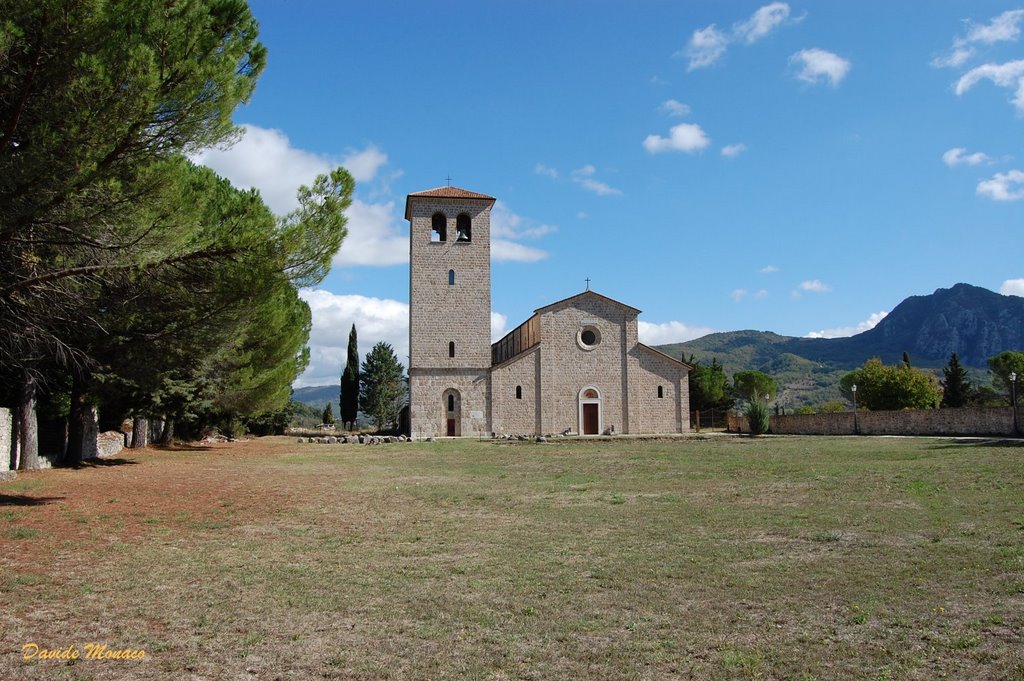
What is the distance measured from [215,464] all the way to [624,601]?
58.6 ft

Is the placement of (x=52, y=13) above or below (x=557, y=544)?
above

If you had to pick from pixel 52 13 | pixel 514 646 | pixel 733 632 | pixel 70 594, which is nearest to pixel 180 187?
pixel 52 13

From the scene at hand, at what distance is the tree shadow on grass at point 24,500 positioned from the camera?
1124 cm

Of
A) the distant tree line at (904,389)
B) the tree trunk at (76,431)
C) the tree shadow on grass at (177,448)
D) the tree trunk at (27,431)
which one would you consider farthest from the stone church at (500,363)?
the tree trunk at (27,431)

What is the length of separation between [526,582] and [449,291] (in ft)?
113

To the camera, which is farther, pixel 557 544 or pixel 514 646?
pixel 557 544

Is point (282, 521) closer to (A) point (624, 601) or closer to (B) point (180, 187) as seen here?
(B) point (180, 187)

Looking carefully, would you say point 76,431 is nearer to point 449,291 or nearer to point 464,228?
point 449,291

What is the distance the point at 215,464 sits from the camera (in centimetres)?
2069

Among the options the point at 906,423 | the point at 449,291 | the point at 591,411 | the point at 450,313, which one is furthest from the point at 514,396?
the point at 906,423

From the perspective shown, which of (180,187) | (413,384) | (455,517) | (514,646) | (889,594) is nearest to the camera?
(514,646)

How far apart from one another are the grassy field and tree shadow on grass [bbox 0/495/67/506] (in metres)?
0.06

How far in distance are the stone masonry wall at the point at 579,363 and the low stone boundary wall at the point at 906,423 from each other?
9.66 meters

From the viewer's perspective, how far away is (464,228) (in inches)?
1617
